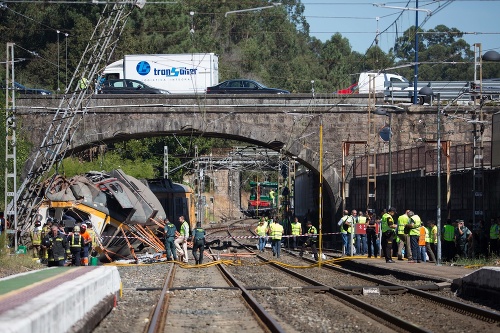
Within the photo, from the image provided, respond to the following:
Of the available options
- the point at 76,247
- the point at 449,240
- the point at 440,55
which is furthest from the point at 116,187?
the point at 440,55

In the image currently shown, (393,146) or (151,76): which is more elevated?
(151,76)

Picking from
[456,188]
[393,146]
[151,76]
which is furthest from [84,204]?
[151,76]

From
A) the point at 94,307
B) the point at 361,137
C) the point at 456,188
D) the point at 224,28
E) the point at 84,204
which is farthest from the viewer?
the point at 224,28

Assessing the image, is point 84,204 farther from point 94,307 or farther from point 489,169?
point 94,307

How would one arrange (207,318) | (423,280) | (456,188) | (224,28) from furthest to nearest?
(224,28) → (456,188) → (423,280) → (207,318)

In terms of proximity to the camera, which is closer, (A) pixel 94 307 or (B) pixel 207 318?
(A) pixel 94 307

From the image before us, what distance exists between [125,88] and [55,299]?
134 ft

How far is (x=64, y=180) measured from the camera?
110 ft

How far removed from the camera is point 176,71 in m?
56.4

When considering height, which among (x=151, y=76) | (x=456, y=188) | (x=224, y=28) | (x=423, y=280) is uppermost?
(x=224, y=28)

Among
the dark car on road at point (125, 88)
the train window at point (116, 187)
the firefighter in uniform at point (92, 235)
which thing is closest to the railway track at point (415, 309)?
the firefighter in uniform at point (92, 235)

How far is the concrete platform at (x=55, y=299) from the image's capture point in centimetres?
928

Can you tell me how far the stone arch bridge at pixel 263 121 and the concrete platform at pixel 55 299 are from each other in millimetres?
29473

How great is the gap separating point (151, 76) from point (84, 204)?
2575 cm
